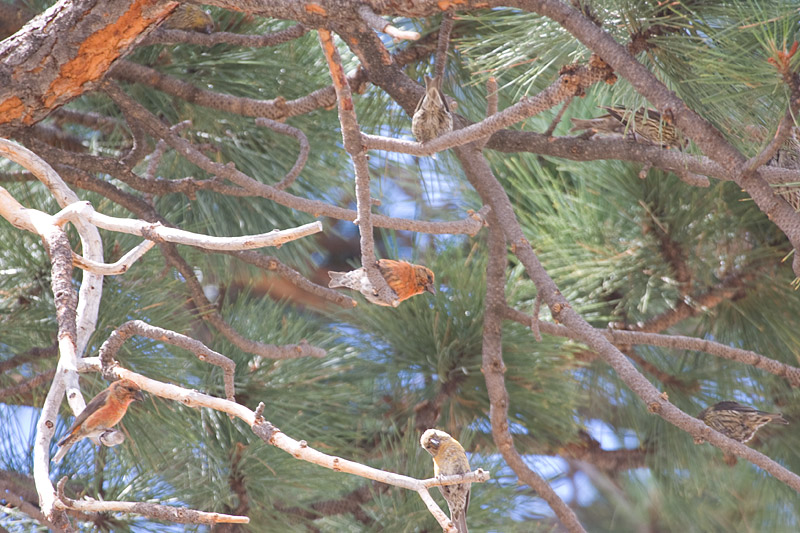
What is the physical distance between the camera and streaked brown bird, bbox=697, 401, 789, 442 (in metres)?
1.14

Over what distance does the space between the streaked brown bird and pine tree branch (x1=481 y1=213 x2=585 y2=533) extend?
1.05ft

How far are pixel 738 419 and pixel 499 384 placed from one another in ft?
1.23

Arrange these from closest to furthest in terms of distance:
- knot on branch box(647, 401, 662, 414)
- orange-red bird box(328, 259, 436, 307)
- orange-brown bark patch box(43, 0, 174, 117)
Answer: knot on branch box(647, 401, 662, 414)
orange-red bird box(328, 259, 436, 307)
orange-brown bark patch box(43, 0, 174, 117)

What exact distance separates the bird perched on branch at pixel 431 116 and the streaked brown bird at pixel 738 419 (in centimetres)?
64

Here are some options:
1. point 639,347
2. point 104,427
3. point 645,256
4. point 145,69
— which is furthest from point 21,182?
point 639,347

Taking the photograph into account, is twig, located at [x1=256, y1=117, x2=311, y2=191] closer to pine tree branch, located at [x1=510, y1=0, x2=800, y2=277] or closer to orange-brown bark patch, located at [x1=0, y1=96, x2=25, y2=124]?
orange-brown bark patch, located at [x1=0, y1=96, x2=25, y2=124]

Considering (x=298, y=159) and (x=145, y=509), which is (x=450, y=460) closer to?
(x=145, y=509)

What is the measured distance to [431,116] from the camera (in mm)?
809

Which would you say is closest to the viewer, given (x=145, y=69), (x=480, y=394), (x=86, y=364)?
(x=86, y=364)

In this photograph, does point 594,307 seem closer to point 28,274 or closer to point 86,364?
point 28,274

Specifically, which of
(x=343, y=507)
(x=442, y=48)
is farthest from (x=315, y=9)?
(x=343, y=507)

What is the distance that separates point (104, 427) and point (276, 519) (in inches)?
29.1

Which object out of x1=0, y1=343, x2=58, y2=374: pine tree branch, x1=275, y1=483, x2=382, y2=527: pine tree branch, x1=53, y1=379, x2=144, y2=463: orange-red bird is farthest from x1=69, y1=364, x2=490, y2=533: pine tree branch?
x1=275, y1=483, x2=382, y2=527: pine tree branch

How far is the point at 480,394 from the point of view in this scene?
1599mm
